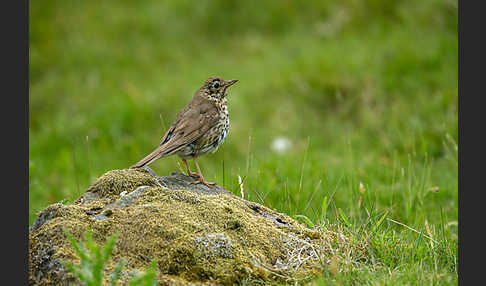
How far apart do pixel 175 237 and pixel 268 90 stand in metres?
6.69

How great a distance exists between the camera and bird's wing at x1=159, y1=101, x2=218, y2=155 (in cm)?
515

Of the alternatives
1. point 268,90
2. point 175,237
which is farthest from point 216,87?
point 268,90

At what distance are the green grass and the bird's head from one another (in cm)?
82

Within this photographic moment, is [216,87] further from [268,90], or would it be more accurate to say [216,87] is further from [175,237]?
[268,90]

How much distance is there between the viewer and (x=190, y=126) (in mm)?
5336

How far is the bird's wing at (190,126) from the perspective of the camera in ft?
16.9

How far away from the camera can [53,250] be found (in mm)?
3451

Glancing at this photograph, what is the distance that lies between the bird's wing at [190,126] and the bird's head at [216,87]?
291 mm

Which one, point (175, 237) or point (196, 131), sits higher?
point (196, 131)

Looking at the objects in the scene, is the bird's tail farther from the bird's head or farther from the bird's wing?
the bird's head

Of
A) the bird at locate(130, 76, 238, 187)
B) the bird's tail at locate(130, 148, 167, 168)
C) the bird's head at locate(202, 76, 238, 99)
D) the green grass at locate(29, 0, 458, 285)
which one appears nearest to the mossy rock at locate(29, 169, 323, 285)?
the bird's tail at locate(130, 148, 167, 168)

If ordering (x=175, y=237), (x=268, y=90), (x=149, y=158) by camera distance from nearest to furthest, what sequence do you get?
(x=175, y=237), (x=149, y=158), (x=268, y=90)

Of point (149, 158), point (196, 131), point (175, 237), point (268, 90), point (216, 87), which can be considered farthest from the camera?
point (268, 90)

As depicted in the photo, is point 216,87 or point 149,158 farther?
point 216,87
